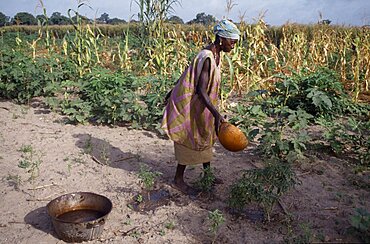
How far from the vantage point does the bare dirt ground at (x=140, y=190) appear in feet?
10.4

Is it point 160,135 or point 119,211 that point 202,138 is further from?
point 160,135

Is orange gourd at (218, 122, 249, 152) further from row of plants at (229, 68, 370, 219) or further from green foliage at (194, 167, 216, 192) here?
green foliage at (194, 167, 216, 192)

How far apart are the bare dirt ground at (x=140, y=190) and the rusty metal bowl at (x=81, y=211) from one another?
13 centimetres

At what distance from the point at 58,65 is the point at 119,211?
4582mm

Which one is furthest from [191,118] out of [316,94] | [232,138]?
[316,94]

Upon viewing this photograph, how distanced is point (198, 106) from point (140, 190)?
3.60ft

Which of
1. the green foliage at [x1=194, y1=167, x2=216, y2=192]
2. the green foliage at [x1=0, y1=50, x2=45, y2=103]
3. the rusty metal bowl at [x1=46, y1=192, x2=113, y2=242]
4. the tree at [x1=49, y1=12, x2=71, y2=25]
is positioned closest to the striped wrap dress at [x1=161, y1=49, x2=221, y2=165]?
the green foliage at [x1=194, y1=167, x2=216, y2=192]

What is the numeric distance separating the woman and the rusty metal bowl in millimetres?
855

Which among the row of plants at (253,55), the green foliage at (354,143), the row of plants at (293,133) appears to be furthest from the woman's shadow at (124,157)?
the row of plants at (253,55)

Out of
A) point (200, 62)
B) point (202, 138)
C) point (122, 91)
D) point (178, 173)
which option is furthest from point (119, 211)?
point (122, 91)

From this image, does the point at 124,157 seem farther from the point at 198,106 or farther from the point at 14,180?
the point at 198,106

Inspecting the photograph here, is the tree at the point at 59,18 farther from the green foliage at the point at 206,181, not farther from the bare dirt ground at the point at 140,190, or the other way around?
the green foliage at the point at 206,181

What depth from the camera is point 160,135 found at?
17.6 ft

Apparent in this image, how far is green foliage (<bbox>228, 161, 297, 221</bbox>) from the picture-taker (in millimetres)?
3160
